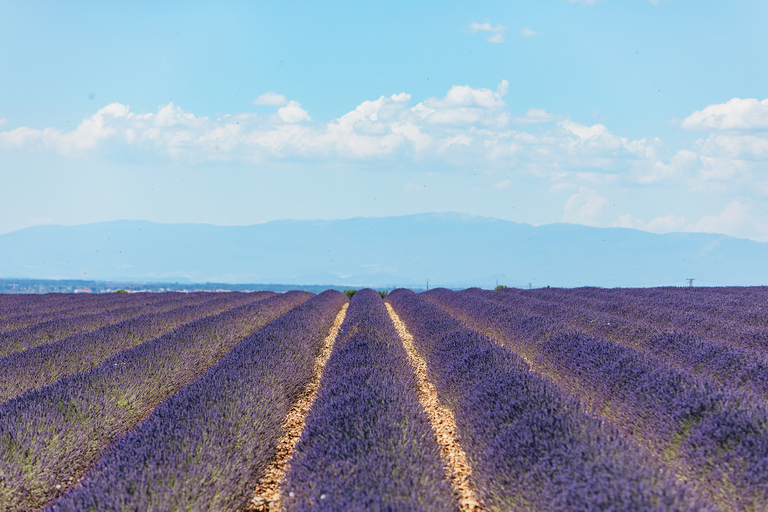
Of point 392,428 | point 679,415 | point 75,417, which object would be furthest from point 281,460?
point 679,415

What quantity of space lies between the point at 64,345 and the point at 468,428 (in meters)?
5.42

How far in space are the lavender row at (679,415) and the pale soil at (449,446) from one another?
37.5 inches

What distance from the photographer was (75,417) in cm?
447

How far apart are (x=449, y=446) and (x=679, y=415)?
1.67 meters

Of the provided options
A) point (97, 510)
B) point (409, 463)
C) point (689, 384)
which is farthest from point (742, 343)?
point (97, 510)

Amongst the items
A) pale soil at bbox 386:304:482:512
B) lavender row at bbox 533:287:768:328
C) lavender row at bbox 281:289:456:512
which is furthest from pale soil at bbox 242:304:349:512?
lavender row at bbox 533:287:768:328

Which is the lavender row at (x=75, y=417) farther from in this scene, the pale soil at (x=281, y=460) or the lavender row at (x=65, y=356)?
the pale soil at (x=281, y=460)

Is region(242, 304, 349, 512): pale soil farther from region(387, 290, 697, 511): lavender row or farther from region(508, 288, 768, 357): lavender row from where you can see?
region(508, 288, 768, 357): lavender row

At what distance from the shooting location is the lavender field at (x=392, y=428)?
113 inches

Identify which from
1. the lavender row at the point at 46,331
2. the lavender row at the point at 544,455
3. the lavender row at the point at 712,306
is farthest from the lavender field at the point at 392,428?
the lavender row at the point at 712,306

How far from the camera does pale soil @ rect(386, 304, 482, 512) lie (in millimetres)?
3680

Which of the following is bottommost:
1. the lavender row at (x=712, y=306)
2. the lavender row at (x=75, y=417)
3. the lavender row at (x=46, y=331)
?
the lavender row at (x=75, y=417)

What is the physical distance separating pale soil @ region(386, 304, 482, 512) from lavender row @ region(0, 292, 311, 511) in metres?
2.31

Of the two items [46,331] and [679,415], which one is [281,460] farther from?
[46,331]
